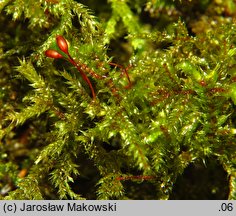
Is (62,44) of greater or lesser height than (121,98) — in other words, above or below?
above

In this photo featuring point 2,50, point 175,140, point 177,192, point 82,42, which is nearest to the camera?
point 175,140

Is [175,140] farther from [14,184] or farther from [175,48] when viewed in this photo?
[14,184]

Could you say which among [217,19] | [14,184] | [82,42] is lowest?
[14,184]

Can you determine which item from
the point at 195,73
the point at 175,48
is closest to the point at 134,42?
the point at 175,48

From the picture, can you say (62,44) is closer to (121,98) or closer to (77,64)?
(77,64)

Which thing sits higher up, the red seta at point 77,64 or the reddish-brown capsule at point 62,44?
the reddish-brown capsule at point 62,44

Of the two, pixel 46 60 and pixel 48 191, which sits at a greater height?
pixel 46 60

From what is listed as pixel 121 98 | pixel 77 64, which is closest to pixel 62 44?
pixel 77 64

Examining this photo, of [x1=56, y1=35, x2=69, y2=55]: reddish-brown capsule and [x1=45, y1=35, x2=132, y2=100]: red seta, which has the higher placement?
[x1=56, y1=35, x2=69, y2=55]: reddish-brown capsule
